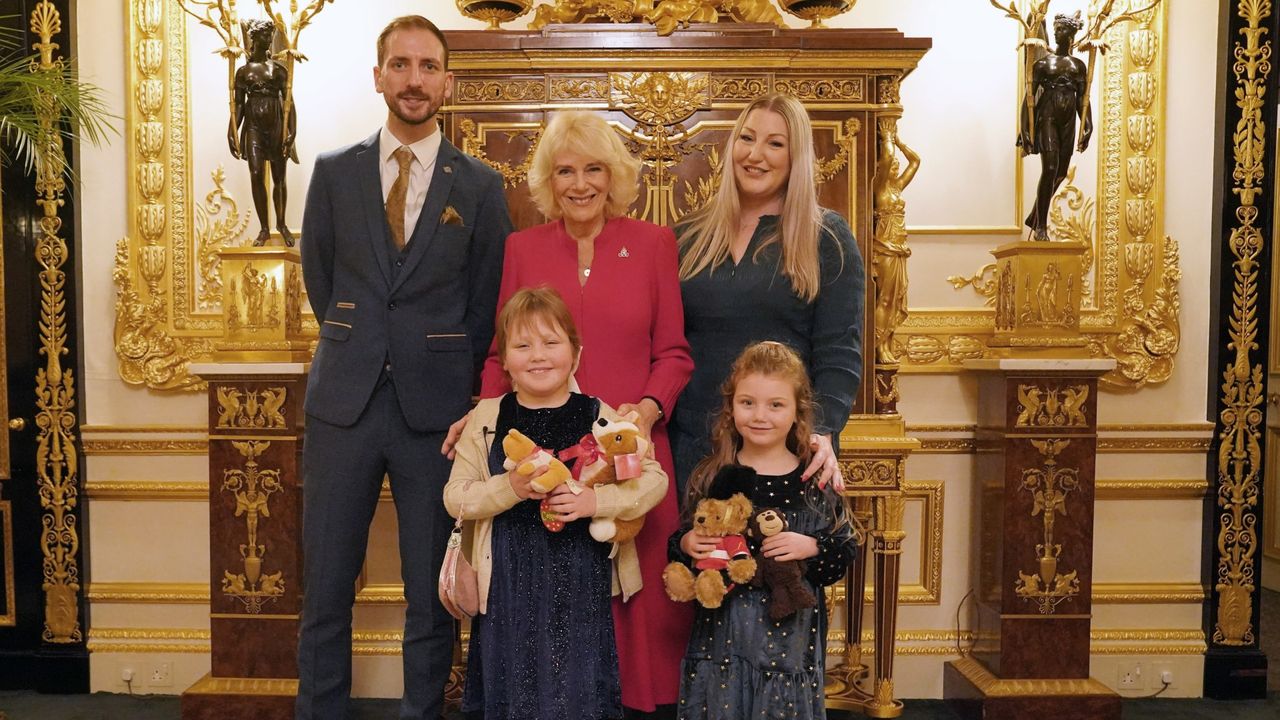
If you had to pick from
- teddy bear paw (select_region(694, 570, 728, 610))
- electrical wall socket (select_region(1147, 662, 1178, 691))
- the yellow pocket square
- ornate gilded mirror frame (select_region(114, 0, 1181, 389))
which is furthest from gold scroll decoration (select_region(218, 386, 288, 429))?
electrical wall socket (select_region(1147, 662, 1178, 691))

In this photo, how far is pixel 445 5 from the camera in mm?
3617

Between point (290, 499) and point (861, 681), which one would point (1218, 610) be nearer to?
point (861, 681)

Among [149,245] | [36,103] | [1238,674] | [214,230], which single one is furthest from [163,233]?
[1238,674]

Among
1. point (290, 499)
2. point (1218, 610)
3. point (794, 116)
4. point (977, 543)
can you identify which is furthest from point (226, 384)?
point (1218, 610)

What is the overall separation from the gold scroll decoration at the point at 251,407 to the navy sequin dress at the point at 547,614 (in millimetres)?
1360

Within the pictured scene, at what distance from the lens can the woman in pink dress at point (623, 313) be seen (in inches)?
85.4

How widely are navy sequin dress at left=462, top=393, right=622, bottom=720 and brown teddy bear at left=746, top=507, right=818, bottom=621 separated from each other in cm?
32

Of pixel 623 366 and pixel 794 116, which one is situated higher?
pixel 794 116

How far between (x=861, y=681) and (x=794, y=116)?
198 cm

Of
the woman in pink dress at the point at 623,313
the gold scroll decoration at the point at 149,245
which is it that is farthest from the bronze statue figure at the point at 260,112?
the woman in pink dress at the point at 623,313

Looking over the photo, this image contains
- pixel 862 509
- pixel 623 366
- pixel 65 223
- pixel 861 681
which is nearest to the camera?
pixel 623 366

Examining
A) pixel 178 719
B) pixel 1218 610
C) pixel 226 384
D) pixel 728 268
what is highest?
pixel 728 268

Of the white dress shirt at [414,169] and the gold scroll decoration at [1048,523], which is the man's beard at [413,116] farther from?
the gold scroll decoration at [1048,523]

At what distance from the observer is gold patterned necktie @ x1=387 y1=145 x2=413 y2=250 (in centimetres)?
245
